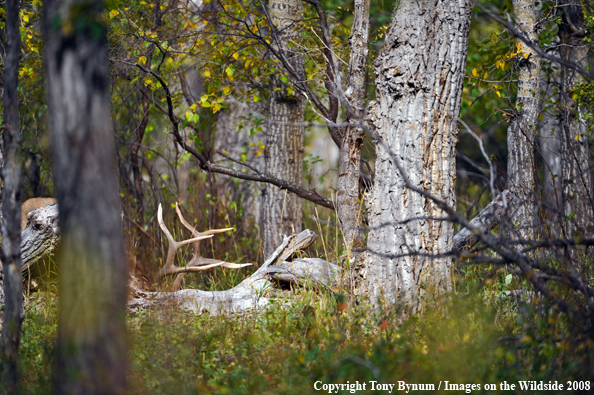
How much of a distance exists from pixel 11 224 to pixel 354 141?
10.5 feet

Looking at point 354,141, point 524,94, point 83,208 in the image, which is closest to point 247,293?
point 354,141

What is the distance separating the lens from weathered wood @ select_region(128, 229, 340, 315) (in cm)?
503

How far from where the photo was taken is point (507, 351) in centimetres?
282

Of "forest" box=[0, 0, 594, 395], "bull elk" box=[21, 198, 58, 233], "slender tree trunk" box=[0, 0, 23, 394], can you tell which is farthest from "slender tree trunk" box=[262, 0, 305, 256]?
"slender tree trunk" box=[0, 0, 23, 394]

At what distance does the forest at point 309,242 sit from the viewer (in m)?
2.39

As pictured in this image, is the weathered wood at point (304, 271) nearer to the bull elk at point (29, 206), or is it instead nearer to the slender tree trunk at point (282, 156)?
the slender tree trunk at point (282, 156)

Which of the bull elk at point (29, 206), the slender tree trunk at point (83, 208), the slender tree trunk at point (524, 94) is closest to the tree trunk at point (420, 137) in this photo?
the slender tree trunk at point (524, 94)

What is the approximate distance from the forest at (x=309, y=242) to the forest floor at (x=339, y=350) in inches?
0.7

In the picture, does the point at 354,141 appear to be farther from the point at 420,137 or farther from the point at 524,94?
the point at 524,94

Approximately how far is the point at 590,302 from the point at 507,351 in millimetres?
661

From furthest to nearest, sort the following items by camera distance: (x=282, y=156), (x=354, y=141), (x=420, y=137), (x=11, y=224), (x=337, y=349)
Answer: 1. (x=282, y=156)
2. (x=354, y=141)
3. (x=420, y=137)
4. (x=337, y=349)
5. (x=11, y=224)

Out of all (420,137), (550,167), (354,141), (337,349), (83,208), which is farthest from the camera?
(550,167)

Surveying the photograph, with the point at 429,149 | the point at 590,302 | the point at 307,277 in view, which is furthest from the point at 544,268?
the point at 307,277

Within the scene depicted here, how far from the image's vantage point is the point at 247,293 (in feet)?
17.5
